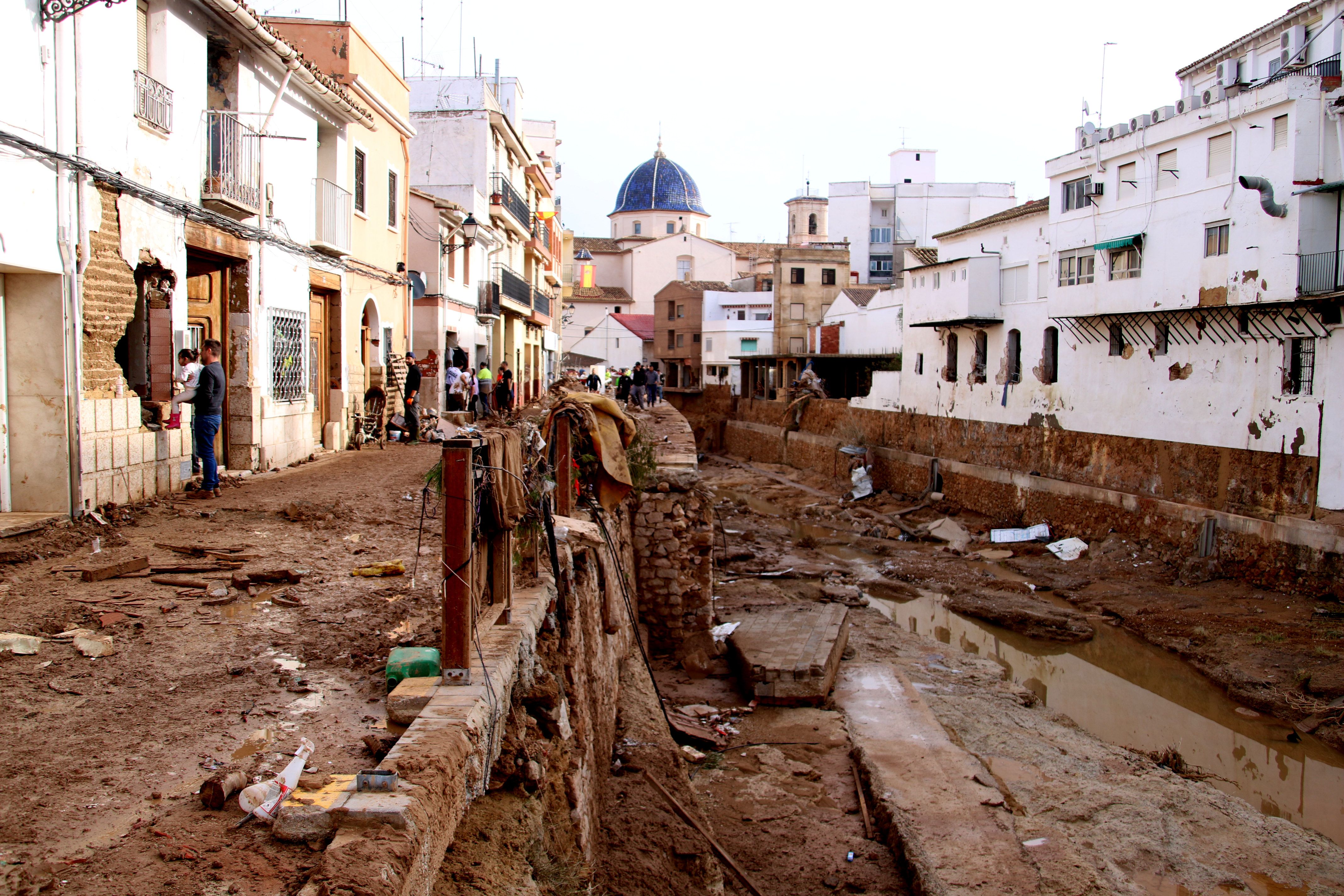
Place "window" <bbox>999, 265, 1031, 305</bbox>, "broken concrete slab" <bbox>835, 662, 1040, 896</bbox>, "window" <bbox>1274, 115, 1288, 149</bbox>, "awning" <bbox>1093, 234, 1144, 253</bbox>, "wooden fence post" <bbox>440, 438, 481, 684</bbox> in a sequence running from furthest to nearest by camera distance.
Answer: "window" <bbox>999, 265, 1031, 305</bbox>, "awning" <bbox>1093, 234, 1144, 253</bbox>, "window" <bbox>1274, 115, 1288, 149</bbox>, "broken concrete slab" <bbox>835, 662, 1040, 896</bbox>, "wooden fence post" <bbox>440, 438, 481, 684</bbox>

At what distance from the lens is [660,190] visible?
70.9 metres

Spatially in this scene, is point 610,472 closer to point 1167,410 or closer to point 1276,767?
point 1276,767

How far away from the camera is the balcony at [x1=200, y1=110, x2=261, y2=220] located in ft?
36.2

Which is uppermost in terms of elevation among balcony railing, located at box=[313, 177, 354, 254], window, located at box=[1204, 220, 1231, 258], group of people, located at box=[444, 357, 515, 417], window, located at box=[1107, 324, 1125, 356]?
window, located at box=[1204, 220, 1231, 258]

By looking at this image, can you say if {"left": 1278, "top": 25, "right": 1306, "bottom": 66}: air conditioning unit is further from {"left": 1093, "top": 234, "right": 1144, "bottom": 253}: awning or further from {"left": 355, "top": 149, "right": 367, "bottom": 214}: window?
{"left": 355, "top": 149, "right": 367, "bottom": 214}: window

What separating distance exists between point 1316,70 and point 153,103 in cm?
2151

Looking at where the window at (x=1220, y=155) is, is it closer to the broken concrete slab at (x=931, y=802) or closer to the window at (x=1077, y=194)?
the window at (x=1077, y=194)

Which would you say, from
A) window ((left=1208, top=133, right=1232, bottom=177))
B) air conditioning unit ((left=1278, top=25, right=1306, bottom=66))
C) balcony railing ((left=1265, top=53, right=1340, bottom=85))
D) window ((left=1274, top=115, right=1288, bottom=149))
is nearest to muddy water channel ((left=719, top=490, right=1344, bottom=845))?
window ((left=1208, top=133, right=1232, bottom=177))

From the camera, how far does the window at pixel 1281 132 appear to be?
18156 millimetres

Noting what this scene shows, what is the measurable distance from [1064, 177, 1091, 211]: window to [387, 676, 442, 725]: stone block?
23.7 metres

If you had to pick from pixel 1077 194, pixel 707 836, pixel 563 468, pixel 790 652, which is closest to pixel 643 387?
pixel 1077 194

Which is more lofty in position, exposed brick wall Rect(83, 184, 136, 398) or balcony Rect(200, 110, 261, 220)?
balcony Rect(200, 110, 261, 220)

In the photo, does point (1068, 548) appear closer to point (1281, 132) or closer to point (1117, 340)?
point (1117, 340)

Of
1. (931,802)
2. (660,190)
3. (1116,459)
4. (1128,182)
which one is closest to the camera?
(931,802)
